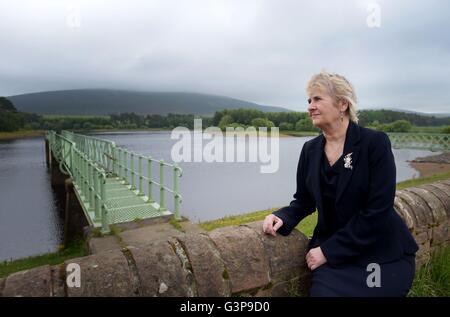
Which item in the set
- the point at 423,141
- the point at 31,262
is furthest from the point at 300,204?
the point at 423,141

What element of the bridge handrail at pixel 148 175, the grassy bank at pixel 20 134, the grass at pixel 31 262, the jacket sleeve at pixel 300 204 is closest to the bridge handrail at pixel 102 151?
the bridge handrail at pixel 148 175

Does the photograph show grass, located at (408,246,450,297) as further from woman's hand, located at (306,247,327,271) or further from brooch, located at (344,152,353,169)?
brooch, located at (344,152,353,169)

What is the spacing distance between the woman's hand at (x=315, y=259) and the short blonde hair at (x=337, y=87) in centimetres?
92

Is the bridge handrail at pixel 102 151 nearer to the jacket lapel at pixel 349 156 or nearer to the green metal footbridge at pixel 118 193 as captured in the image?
the green metal footbridge at pixel 118 193

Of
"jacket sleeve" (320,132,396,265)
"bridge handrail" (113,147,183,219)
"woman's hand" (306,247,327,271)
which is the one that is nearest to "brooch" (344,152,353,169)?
"jacket sleeve" (320,132,396,265)

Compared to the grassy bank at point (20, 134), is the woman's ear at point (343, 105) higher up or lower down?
higher up

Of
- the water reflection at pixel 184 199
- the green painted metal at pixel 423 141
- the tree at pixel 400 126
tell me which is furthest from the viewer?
the tree at pixel 400 126

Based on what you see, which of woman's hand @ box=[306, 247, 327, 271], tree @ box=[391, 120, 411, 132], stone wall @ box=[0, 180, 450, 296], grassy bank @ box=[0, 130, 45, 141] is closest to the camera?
stone wall @ box=[0, 180, 450, 296]

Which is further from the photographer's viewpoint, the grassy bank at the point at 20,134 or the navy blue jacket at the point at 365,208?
the grassy bank at the point at 20,134

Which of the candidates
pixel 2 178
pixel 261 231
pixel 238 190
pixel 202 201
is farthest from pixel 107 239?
pixel 2 178

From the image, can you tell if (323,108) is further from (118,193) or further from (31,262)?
(31,262)

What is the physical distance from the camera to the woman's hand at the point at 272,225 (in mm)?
2248

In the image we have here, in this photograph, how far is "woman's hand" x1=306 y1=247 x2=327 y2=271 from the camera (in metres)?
2.10

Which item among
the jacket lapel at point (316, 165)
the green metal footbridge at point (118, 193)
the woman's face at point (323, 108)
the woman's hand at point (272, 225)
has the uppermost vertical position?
the woman's face at point (323, 108)
